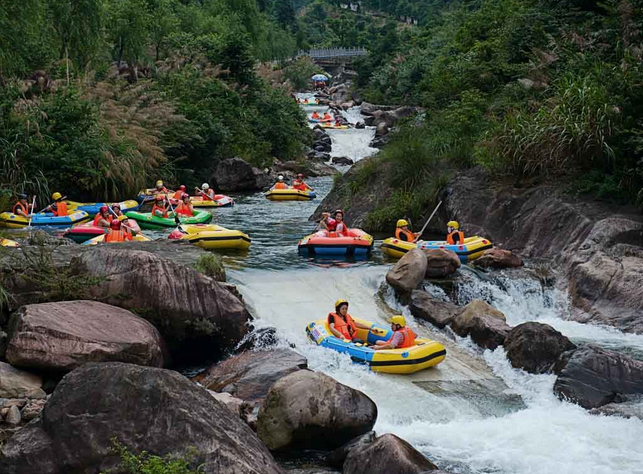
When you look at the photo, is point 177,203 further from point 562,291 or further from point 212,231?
point 562,291

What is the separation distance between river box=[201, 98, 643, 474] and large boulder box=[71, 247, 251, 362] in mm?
1079

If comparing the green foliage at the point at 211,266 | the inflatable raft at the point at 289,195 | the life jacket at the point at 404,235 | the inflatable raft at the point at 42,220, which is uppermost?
the green foliage at the point at 211,266

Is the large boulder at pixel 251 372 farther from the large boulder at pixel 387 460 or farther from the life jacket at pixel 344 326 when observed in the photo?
the large boulder at pixel 387 460

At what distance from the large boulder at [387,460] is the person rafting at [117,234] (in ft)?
29.2

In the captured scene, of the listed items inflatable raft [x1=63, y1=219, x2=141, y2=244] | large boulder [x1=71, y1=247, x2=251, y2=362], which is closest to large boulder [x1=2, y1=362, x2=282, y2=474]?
large boulder [x1=71, y1=247, x2=251, y2=362]

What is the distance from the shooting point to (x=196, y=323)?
34.1ft

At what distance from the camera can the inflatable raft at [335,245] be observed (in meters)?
16.1

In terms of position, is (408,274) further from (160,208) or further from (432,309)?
(160,208)

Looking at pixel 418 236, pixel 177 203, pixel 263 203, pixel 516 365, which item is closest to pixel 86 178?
pixel 177 203

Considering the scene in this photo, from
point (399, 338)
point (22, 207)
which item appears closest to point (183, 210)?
point (22, 207)

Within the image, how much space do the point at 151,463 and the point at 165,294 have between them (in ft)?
16.1

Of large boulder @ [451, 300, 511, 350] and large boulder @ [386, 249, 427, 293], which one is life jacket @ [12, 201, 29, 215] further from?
large boulder @ [451, 300, 511, 350]

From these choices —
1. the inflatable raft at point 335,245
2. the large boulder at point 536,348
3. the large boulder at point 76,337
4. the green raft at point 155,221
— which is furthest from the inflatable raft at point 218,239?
the large boulder at point 536,348

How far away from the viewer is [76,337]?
28.8 ft
